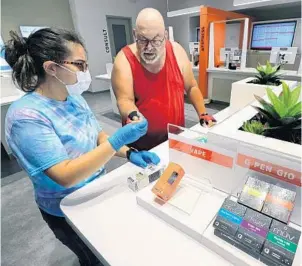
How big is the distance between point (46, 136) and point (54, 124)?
0.28 feet

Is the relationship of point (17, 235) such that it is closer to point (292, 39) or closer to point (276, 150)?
point (276, 150)

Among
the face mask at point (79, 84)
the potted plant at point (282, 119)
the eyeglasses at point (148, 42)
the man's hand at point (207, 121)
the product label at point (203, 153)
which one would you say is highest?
the eyeglasses at point (148, 42)

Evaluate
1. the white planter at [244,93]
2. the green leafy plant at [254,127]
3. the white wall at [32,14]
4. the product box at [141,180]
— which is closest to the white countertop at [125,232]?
the product box at [141,180]

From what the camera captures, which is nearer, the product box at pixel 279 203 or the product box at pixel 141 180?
the product box at pixel 279 203

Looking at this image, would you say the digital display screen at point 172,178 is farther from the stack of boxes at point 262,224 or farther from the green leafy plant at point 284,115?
the green leafy plant at point 284,115

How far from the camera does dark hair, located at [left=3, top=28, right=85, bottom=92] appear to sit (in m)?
0.80

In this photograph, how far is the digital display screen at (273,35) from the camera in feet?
13.3

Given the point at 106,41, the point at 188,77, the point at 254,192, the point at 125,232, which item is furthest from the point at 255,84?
the point at 106,41

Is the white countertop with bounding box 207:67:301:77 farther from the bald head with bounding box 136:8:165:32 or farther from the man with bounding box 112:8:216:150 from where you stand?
the bald head with bounding box 136:8:165:32

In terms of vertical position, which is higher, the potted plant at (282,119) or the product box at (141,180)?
the potted plant at (282,119)

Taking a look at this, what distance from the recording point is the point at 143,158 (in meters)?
1.06

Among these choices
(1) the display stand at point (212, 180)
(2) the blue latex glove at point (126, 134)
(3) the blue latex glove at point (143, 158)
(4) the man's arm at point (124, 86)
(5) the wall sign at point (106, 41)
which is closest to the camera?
(1) the display stand at point (212, 180)

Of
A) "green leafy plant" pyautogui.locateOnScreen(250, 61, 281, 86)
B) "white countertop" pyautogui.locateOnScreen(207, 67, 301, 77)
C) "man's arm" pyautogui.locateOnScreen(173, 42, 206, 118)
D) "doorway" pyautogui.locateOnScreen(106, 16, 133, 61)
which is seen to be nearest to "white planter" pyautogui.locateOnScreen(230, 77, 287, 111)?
"green leafy plant" pyautogui.locateOnScreen(250, 61, 281, 86)

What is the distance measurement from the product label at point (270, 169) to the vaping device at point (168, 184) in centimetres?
22
